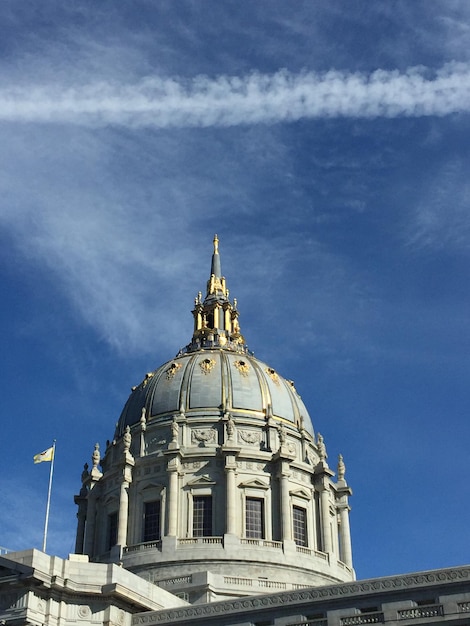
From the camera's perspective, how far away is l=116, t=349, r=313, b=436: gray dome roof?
84.2m

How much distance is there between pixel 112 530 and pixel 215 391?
15.2m

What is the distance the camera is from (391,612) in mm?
45469

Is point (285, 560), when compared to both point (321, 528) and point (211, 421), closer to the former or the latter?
point (321, 528)

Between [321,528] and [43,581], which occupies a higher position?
[321,528]

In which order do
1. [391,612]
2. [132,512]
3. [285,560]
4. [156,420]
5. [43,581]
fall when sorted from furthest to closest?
[156,420]
[132,512]
[285,560]
[43,581]
[391,612]

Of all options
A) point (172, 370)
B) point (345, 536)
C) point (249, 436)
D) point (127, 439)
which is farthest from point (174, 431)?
point (345, 536)

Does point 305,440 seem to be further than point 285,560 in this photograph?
Yes

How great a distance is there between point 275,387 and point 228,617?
128ft

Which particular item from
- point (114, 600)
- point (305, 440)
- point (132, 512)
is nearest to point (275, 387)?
point (305, 440)

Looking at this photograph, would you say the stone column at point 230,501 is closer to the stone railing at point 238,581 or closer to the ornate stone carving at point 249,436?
the ornate stone carving at point 249,436

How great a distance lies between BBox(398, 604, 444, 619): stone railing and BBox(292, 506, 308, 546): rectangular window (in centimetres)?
3188

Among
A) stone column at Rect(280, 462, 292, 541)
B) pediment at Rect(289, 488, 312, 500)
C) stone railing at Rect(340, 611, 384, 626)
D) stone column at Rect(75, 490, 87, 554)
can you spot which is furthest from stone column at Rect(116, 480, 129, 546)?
stone railing at Rect(340, 611, 384, 626)

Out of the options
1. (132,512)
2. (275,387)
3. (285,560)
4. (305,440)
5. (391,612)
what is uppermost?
(275,387)

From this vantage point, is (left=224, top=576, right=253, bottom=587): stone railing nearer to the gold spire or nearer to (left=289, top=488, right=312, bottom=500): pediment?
(left=289, top=488, right=312, bottom=500): pediment
